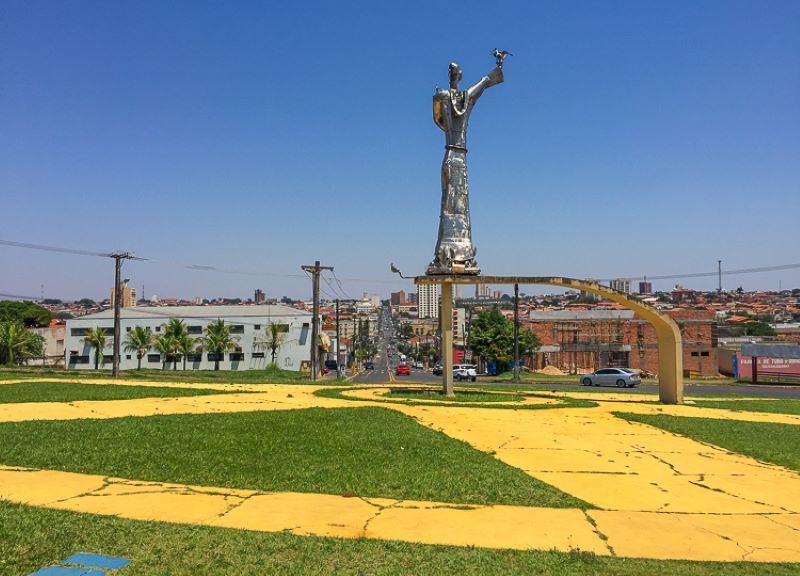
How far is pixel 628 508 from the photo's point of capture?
9711mm

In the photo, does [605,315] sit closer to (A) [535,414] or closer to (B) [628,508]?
(A) [535,414]

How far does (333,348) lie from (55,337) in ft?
115

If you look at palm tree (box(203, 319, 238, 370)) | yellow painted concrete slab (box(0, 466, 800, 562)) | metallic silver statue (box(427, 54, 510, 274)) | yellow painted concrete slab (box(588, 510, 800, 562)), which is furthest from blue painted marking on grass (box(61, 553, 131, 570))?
palm tree (box(203, 319, 238, 370))

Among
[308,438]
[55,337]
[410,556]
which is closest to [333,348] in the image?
[55,337]

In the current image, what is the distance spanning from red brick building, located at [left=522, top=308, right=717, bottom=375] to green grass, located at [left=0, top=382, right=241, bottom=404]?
154ft

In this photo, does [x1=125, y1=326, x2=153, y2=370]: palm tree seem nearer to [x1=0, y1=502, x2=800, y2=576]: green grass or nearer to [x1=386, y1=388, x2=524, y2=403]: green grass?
[x1=386, y1=388, x2=524, y2=403]: green grass

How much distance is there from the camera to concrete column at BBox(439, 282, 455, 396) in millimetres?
24031

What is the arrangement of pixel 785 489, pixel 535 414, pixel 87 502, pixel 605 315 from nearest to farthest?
pixel 87 502 < pixel 785 489 < pixel 535 414 < pixel 605 315

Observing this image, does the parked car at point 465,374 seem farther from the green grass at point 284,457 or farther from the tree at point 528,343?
the green grass at point 284,457

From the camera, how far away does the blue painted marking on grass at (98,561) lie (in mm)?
6422

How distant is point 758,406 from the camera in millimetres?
24672

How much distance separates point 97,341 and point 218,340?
11.3 m

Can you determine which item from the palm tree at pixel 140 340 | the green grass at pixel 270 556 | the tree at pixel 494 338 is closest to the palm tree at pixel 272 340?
the palm tree at pixel 140 340

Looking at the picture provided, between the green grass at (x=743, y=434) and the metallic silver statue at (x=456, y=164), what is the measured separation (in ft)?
26.8
